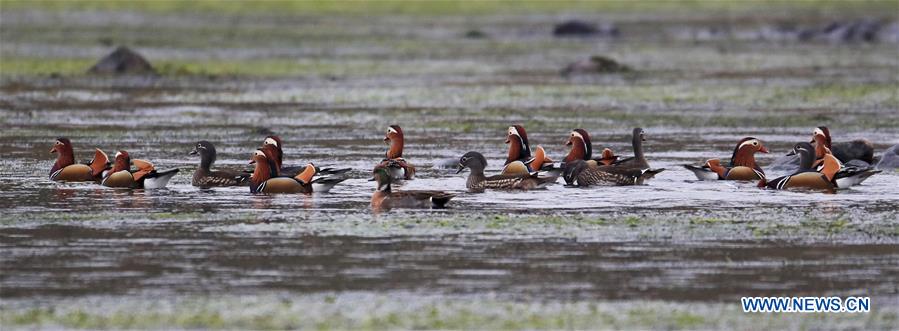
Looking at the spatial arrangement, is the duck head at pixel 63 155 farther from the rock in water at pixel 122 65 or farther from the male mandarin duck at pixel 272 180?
the rock in water at pixel 122 65

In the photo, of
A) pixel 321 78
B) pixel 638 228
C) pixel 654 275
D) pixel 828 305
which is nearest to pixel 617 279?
pixel 654 275

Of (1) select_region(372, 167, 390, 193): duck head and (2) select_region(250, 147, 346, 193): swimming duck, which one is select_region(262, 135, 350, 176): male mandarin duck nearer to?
(2) select_region(250, 147, 346, 193): swimming duck

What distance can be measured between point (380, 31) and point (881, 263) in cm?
5940

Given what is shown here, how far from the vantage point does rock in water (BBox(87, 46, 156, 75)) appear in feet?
138

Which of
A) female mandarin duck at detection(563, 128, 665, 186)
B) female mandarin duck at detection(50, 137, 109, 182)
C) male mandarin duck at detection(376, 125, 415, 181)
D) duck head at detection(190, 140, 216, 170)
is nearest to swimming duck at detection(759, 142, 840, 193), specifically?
female mandarin duck at detection(563, 128, 665, 186)

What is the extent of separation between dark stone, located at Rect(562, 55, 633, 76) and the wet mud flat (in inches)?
150

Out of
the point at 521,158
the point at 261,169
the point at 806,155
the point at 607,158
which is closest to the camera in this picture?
the point at 261,169

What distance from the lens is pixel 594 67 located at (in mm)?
42938

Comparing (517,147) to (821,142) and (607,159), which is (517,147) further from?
(821,142)

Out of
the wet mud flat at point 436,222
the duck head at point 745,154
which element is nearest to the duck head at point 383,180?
the wet mud flat at point 436,222

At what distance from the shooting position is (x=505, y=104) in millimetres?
33406

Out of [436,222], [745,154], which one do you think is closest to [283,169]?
[436,222]

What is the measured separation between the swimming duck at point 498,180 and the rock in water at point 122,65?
24255 mm

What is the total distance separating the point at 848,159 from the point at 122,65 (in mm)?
24511
